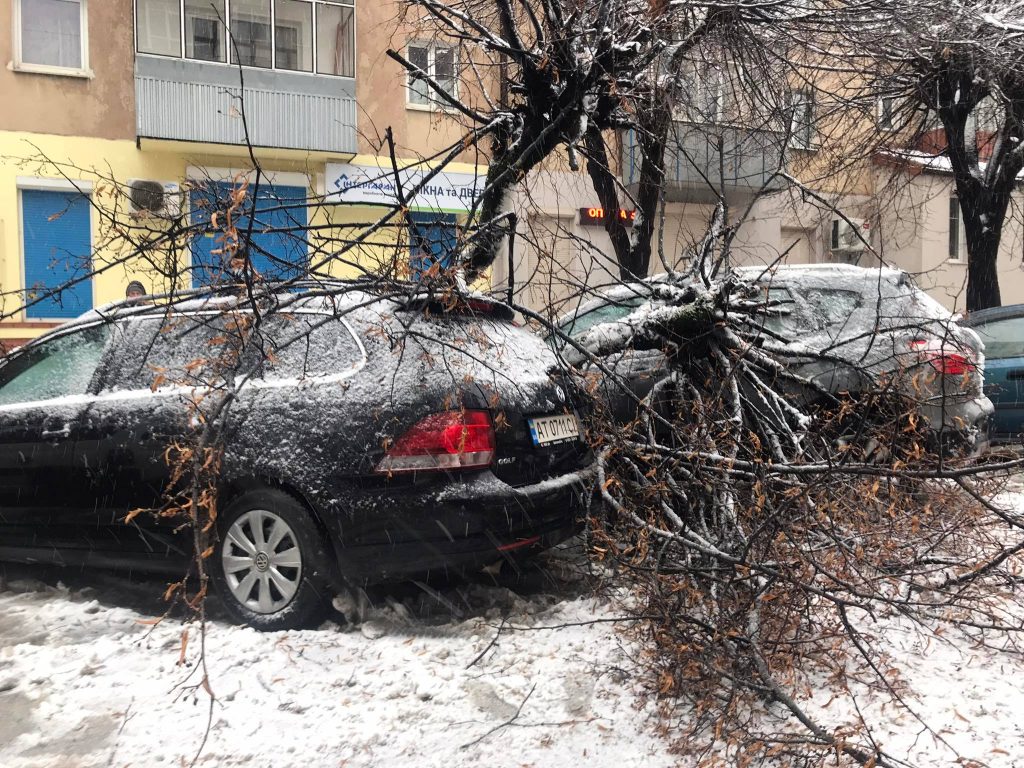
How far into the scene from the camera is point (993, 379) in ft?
27.0

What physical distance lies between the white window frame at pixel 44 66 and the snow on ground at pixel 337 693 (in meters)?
14.4

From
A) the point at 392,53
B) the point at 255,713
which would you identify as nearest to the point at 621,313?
the point at 392,53

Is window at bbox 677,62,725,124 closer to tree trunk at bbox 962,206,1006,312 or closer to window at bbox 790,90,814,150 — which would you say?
window at bbox 790,90,814,150

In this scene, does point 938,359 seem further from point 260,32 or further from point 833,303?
point 260,32

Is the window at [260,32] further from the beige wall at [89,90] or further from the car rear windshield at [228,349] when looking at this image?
the car rear windshield at [228,349]

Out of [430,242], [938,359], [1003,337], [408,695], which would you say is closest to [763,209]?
[1003,337]

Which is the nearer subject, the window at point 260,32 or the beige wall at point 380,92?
the window at point 260,32

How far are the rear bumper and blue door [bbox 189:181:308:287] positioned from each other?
1153 mm

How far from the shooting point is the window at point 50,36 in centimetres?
1548

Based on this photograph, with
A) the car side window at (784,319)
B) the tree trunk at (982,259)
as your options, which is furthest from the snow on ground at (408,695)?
the tree trunk at (982,259)

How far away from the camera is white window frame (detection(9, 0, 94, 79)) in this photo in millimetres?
15322

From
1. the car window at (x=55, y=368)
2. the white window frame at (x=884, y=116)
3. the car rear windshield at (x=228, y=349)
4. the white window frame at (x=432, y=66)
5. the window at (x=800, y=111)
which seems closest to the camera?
the car rear windshield at (x=228, y=349)

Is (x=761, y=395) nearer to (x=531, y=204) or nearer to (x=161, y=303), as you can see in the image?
(x=531, y=204)

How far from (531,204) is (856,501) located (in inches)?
111
